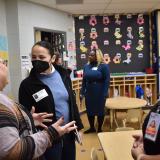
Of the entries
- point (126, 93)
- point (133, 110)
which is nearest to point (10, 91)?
point (133, 110)

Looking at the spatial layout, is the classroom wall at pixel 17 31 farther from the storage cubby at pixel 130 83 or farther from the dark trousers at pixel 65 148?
the dark trousers at pixel 65 148

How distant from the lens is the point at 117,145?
2588mm

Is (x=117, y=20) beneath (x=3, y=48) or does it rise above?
above

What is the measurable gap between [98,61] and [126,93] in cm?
239

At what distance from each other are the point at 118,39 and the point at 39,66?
18.5ft

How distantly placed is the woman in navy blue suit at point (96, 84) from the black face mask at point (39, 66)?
2951 mm

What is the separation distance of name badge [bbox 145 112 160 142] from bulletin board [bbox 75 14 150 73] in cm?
633

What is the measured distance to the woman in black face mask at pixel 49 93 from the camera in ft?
7.34

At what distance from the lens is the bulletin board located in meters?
7.59

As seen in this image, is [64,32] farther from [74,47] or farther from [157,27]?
[157,27]

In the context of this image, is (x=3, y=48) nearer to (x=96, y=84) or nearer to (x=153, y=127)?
(x=96, y=84)

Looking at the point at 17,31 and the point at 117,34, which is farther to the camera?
the point at 117,34

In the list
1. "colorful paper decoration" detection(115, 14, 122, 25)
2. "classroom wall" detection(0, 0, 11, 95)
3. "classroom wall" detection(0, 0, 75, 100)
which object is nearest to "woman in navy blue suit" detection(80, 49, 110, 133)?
"classroom wall" detection(0, 0, 75, 100)

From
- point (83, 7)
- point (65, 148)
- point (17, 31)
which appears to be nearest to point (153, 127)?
point (65, 148)
